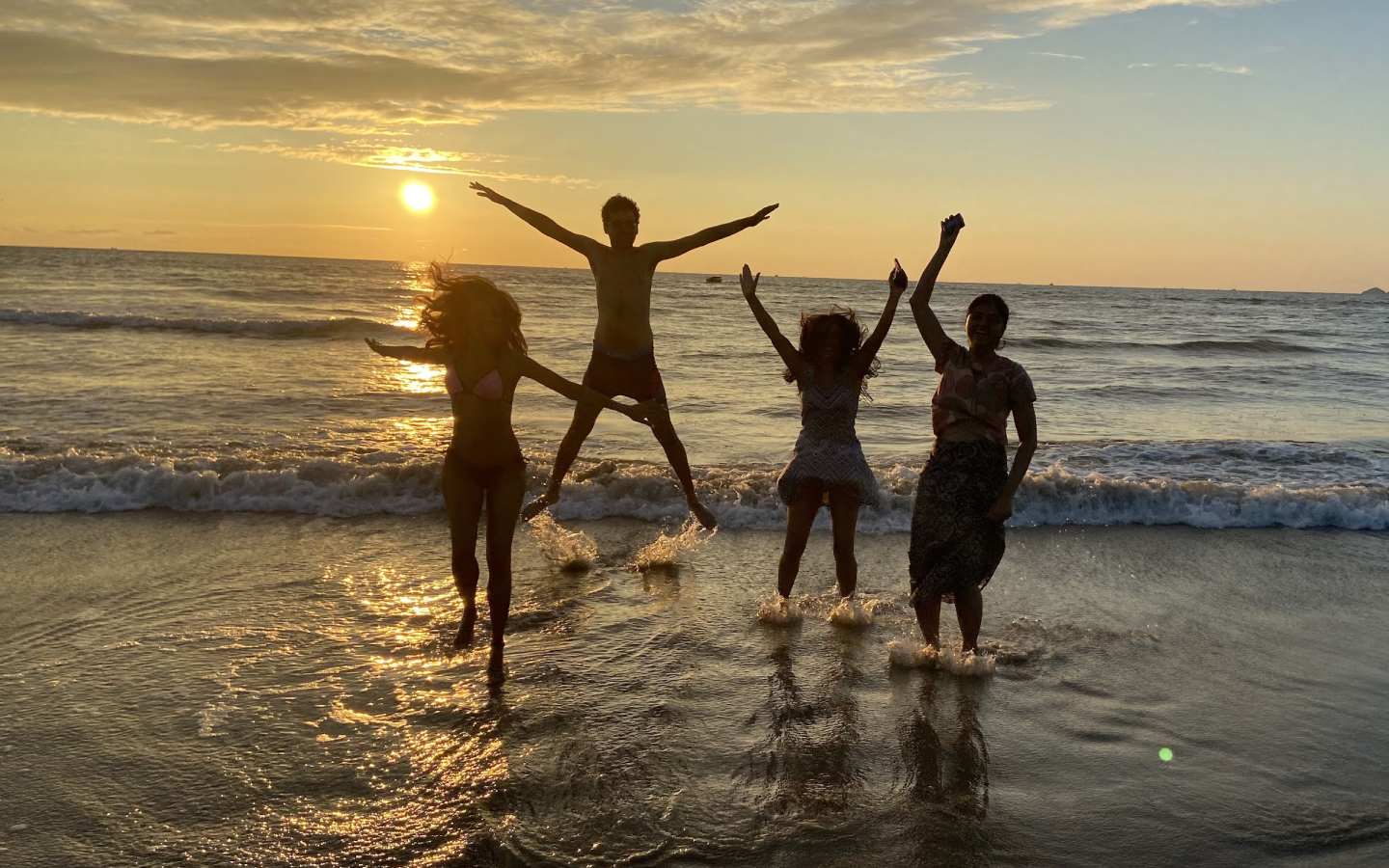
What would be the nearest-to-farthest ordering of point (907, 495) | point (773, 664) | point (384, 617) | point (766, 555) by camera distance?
point (773, 664)
point (384, 617)
point (766, 555)
point (907, 495)

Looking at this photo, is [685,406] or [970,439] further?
[685,406]

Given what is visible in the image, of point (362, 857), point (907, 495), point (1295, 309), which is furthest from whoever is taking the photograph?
point (1295, 309)

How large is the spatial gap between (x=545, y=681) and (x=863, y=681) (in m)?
1.68

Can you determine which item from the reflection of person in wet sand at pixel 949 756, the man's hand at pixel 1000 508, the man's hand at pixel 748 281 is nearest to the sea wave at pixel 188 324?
the man's hand at pixel 748 281

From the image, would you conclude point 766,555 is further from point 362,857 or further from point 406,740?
point 362,857

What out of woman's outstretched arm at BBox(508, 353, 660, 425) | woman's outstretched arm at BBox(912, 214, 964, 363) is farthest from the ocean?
woman's outstretched arm at BBox(912, 214, 964, 363)

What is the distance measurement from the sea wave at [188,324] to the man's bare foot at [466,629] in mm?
21439

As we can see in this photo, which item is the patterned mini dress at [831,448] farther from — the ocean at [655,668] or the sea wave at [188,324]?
the sea wave at [188,324]

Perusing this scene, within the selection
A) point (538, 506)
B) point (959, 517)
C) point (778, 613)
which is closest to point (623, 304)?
point (538, 506)

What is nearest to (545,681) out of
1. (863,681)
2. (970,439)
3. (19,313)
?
(863,681)

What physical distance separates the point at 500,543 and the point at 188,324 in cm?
2366

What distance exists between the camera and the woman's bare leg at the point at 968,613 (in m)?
5.26

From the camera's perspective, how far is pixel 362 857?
3498 millimetres

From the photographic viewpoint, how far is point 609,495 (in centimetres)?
933
